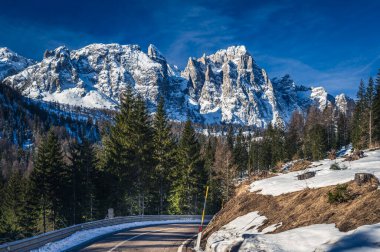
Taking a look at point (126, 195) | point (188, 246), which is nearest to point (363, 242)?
point (188, 246)

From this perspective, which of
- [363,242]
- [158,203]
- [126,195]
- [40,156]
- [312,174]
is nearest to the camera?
[363,242]

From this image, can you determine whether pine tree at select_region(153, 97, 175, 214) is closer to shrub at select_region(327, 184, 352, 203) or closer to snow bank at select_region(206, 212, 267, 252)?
snow bank at select_region(206, 212, 267, 252)

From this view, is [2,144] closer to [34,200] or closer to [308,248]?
[34,200]

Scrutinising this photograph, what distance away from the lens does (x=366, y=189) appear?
10.2 m

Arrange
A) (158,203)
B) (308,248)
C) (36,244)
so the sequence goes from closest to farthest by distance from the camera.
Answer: (308,248) → (36,244) → (158,203)

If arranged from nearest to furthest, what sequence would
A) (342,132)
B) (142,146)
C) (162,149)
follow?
1. (142,146)
2. (162,149)
3. (342,132)

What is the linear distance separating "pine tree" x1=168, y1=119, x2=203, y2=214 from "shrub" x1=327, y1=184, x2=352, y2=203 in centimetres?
3438

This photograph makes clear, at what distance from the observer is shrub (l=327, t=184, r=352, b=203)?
10.0 metres

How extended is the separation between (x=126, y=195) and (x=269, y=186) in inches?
1113

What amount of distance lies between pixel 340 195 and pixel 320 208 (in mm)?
727

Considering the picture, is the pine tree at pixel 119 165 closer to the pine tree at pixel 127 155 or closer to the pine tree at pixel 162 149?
the pine tree at pixel 127 155

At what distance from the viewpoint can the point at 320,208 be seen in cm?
1049

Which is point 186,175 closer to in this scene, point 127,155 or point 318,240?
point 127,155

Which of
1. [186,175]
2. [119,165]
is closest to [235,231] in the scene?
[119,165]
